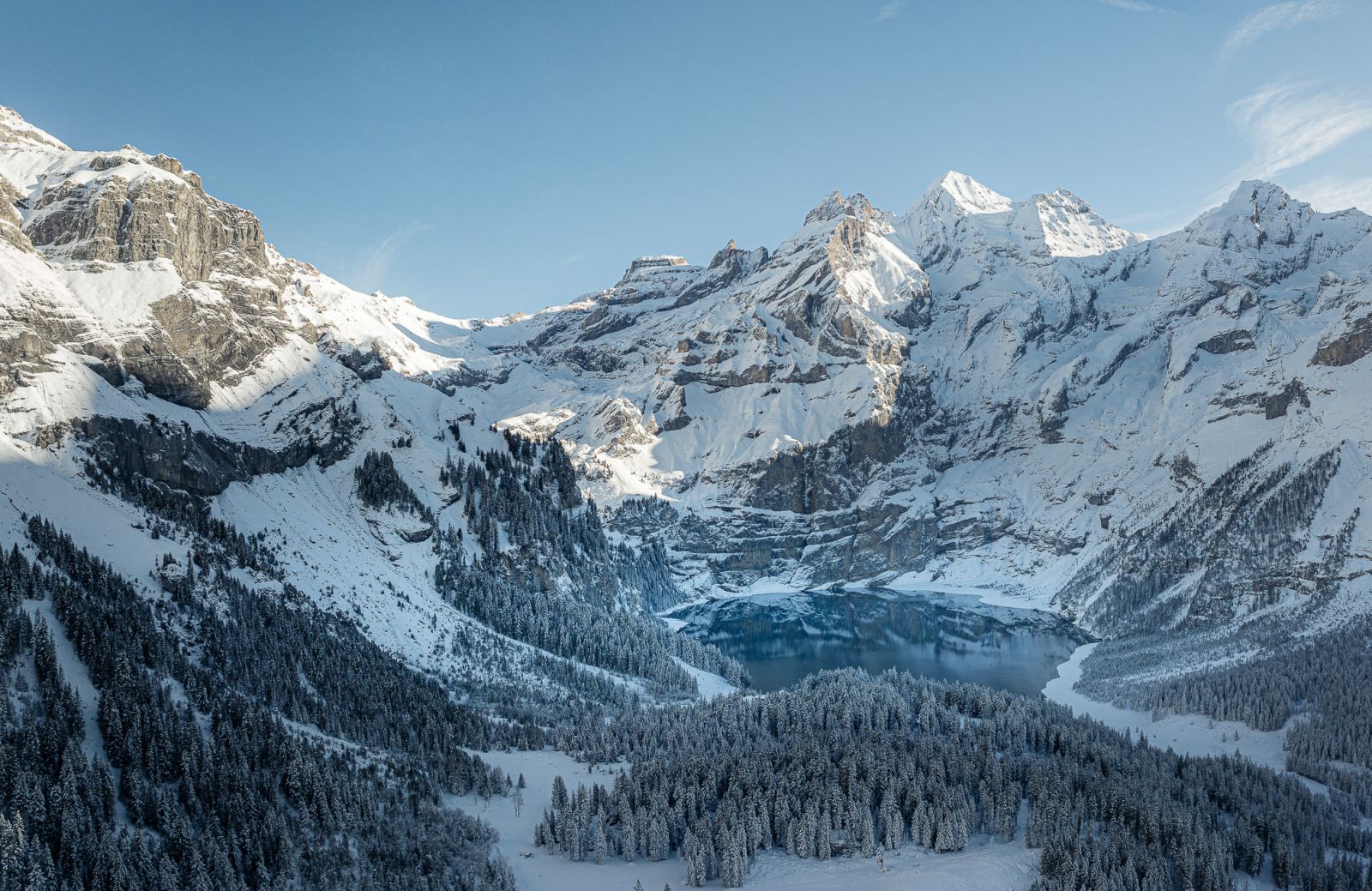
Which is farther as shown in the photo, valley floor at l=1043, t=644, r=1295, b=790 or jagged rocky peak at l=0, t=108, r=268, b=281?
jagged rocky peak at l=0, t=108, r=268, b=281

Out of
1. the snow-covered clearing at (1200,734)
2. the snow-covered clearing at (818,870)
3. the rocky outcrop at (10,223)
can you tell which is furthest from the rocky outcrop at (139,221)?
the snow-covered clearing at (1200,734)

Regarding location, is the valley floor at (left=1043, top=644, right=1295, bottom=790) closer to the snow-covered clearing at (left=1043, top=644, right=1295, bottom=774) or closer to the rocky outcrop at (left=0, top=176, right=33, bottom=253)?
the snow-covered clearing at (left=1043, top=644, right=1295, bottom=774)

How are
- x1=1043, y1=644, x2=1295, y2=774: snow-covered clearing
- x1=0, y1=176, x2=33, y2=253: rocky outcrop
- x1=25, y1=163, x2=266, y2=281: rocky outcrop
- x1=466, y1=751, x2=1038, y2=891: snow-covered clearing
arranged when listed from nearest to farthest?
x1=466, y1=751, x2=1038, y2=891: snow-covered clearing, x1=1043, y1=644, x2=1295, y2=774: snow-covered clearing, x1=0, y1=176, x2=33, y2=253: rocky outcrop, x1=25, y1=163, x2=266, y2=281: rocky outcrop

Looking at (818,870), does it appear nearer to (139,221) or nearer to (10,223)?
(139,221)

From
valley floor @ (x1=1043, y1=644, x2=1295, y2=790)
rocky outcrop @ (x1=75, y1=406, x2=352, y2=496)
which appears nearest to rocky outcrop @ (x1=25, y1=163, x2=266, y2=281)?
rocky outcrop @ (x1=75, y1=406, x2=352, y2=496)

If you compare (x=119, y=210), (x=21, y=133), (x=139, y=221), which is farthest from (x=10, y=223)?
(x=21, y=133)

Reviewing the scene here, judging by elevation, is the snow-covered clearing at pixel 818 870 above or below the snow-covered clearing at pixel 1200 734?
below

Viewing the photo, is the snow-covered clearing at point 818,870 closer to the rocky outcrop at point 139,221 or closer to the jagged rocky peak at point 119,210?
the rocky outcrop at point 139,221
